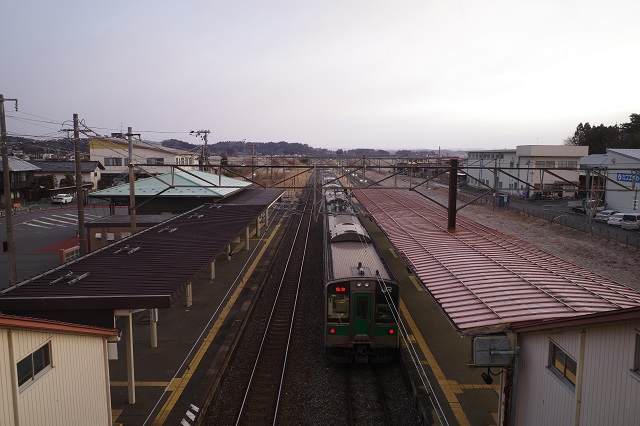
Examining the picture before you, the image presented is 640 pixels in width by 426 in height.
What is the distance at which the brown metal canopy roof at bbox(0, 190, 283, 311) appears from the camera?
6.87m

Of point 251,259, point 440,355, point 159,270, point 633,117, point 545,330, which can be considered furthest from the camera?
point 633,117

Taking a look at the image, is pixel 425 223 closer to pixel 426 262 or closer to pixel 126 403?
pixel 426 262

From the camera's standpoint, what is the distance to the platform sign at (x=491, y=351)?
19.0ft

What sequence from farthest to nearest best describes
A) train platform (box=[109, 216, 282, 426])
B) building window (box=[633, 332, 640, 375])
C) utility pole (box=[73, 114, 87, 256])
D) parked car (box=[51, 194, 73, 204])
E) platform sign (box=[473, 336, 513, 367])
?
parked car (box=[51, 194, 73, 204]) < utility pole (box=[73, 114, 87, 256]) < train platform (box=[109, 216, 282, 426]) < platform sign (box=[473, 336, 513, 367]) < building window (box=[633, 332, 640, 375])

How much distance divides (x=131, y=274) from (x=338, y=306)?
379cm

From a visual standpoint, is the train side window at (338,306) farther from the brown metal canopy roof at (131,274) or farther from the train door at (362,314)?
the brown metal canopy roof at (131,274)

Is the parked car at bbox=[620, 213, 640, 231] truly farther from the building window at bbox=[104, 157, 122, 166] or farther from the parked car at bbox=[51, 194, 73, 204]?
the building window at bbox=[104, 157, 122, 166]

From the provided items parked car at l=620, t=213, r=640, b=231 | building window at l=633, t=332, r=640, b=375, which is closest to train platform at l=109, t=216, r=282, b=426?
building window at l=633, t=332, r=640, b=375

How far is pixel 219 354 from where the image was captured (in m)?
9.22

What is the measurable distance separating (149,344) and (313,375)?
11.9 feet

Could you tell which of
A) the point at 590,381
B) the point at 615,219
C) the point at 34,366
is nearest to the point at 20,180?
the point at 34,366

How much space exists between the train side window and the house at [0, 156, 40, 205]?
32.6 meters

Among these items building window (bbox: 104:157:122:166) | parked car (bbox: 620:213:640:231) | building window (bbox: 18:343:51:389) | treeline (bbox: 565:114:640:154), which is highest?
treeline (bbox: 565:114:640:154)

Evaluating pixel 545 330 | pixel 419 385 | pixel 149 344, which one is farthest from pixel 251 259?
pixel 545 330
